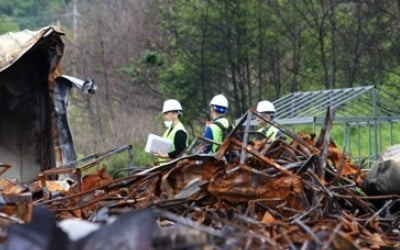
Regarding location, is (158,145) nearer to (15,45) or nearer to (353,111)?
(15,45)

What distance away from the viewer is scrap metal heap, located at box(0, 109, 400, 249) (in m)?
4.79

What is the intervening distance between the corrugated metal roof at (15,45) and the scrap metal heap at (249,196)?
137 inches

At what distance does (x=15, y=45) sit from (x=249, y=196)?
4784mm

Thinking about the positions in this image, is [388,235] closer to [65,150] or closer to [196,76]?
[65,150]

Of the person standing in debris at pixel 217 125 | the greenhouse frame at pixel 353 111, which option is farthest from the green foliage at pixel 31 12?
the person standing in debris at pixel 217 125

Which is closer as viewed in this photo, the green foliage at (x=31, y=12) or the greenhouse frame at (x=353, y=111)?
the greenhouse frame at (x=353, y=111)

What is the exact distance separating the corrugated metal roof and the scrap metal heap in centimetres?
348

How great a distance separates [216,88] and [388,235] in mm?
23710

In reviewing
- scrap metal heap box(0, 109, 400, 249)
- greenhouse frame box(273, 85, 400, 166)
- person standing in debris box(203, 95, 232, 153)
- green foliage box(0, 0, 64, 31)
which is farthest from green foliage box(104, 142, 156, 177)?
green foliage box(0, 0, 64, 31)

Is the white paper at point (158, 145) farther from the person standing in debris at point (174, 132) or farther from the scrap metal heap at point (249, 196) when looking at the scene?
the scrap metal heap at point (249, 196)

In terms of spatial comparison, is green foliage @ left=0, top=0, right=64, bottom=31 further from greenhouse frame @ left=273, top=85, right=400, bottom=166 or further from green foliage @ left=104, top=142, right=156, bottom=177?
greenhouse frame @ left=273, top=85, right=400, bottom=166

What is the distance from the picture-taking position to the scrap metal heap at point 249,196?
15.7ft

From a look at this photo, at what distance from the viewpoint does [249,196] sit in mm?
5273

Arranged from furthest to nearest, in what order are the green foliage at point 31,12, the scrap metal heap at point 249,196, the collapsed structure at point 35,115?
the green foliage at point 31,12 < the collapsed structure at point 35,115 < the scrap metal heap at point 249,196
